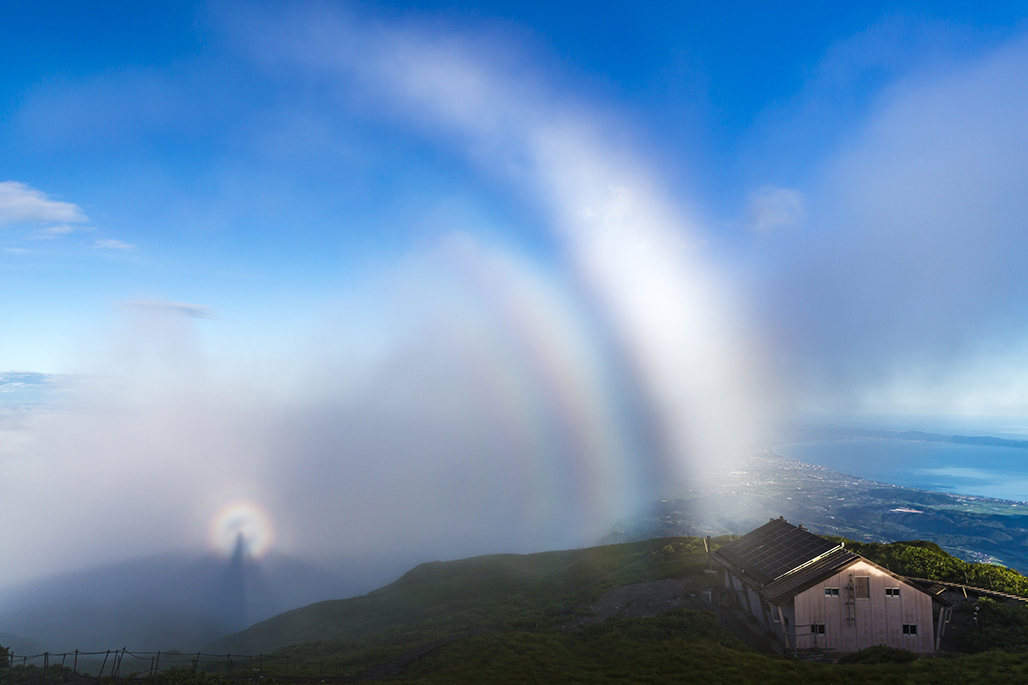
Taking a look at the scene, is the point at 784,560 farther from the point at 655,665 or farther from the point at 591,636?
the point at 591,636

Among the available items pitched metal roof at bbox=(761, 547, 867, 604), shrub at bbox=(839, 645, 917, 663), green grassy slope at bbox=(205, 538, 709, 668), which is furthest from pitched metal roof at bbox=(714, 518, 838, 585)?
green grassy slope at bbox=(205, 538, 709, 668)

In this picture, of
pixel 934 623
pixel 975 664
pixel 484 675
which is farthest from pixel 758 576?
pixel 484 675

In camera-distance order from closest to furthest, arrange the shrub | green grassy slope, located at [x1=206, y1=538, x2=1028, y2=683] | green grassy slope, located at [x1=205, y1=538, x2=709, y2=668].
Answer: green grassy slope, located at [x1=206, y1=538, x2=1028, y2=683] → the shrub → green grassy slope, located at [x1=205, y1=538, x2=709, y2=668]

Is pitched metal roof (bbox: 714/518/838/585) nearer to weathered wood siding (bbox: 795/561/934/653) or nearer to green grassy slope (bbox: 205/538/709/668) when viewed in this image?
weathered wood siding (bbox: 795/561/934/653)

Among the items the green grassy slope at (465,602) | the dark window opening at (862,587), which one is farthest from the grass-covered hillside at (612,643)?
the dark window opening at (862,587)

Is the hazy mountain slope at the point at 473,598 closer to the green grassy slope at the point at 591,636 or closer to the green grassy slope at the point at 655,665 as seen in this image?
the green grassy slope at the point at 591,636

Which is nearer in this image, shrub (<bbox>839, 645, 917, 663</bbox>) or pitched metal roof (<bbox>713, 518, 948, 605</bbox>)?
shrub (<bbox>839, 645, 917, 663</bbox>)
